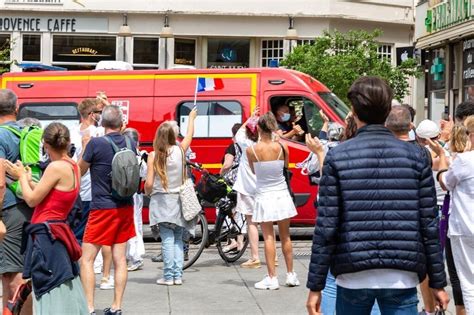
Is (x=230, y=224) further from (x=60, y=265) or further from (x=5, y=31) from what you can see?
(x=5, y=31)

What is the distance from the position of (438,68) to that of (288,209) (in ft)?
71.8

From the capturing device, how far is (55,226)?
7.25 metres

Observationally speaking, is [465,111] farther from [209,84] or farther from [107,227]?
[209,84]

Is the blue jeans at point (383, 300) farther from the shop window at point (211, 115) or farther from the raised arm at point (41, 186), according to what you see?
the shop window at point (211, 115)

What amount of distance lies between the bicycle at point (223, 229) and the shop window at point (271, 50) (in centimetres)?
2128

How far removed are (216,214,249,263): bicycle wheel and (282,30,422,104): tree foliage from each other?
12254mm

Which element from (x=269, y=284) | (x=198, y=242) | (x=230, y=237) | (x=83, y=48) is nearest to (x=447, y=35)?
(x=83, y=48)

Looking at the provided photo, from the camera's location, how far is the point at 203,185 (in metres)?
12.5

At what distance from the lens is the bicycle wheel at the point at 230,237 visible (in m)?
12.7

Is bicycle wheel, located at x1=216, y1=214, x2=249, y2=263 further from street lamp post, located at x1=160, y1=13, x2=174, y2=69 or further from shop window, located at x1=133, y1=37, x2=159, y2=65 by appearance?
shop window, located at x1=133, y1=37, x2=159, y2=65

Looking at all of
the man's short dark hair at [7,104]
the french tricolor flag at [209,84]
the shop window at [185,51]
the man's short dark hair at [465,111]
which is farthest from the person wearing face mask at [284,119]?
the shop window at [185,51]

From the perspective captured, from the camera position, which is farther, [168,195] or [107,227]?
[168,195]

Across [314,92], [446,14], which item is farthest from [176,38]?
[314,92]

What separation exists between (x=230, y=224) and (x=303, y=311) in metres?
3.34
